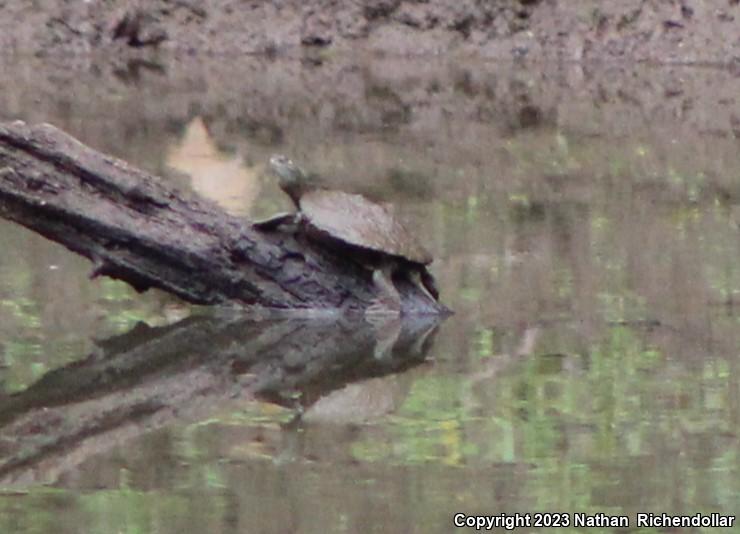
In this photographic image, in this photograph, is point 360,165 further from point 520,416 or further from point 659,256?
point 520,416

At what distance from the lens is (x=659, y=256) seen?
7535mm

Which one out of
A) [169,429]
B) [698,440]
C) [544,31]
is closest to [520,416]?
[698,440]

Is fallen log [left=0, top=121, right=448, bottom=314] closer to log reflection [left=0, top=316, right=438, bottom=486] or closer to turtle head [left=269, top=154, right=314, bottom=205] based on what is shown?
log reflection [left=0, top=316, right=438, bottom=486]

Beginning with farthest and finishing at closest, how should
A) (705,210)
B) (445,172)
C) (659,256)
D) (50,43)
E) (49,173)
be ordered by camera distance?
(50,43) → (445,172) → (705,210) → (659,256) → (49,173)

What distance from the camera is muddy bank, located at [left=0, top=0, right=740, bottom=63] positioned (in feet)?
67.4

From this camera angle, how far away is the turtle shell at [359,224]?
6090 millimetres

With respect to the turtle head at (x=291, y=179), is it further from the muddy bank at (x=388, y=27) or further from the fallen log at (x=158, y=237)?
the muddy bank at (x=388, y=27)

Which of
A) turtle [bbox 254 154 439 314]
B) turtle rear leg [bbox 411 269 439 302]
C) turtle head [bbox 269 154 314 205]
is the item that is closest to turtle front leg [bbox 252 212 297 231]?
turtle [bbox 254 154 439 314]

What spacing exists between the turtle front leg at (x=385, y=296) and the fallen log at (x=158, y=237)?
1.9 inches

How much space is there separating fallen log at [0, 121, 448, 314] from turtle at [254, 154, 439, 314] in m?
0.07

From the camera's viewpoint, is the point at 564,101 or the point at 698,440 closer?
the point at 698,440

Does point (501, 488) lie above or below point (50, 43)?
below

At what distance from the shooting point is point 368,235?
20.1 ft

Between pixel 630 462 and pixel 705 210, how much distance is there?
496cm
